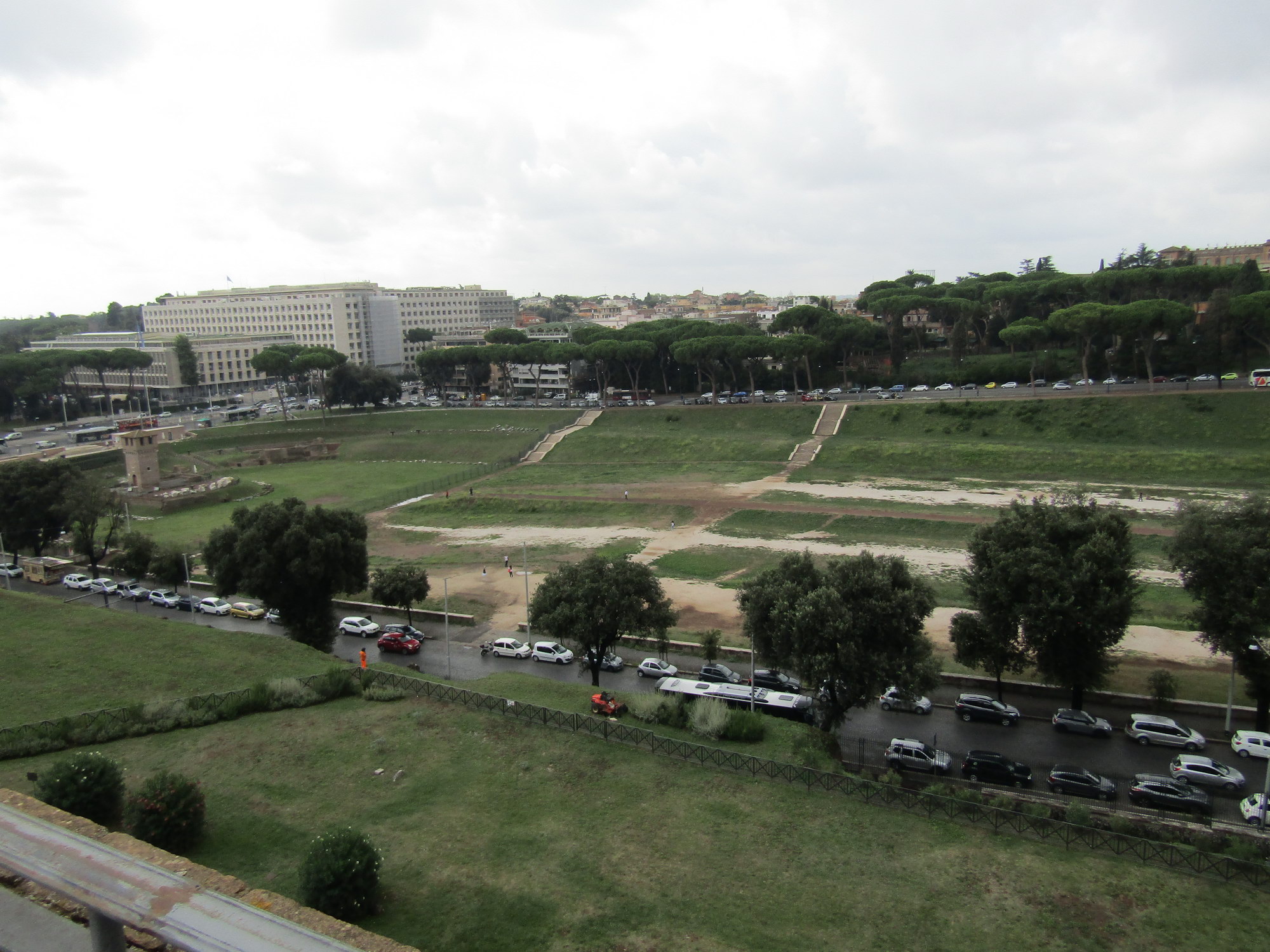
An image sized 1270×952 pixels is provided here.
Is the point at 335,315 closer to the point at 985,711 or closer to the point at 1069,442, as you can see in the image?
the point at 1069,442

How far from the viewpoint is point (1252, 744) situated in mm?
23312

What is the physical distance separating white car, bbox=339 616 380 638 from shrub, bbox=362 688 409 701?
14.4 m

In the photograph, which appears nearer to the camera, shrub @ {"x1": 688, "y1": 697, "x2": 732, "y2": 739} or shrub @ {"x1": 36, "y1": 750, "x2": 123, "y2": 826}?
shrub @ {"x1": 36, "y1": 750, "x2": 123, "y2": 826}

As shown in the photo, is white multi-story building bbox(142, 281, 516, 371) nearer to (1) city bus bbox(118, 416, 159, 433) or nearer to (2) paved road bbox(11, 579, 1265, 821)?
(1) city bus bbox(118, 416, 159, 433)

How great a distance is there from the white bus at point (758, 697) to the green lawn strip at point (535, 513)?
26.7 metres

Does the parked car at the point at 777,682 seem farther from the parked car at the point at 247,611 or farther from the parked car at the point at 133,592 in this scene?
the parked car at the point at 133,592

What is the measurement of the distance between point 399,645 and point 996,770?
23.5 meters

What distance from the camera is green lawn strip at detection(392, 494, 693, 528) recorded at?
56312 millimetres

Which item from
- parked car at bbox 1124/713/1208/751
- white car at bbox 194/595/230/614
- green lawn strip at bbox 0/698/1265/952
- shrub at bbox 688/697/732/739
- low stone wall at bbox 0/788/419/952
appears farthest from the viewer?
white car at bbox 194/595/230/614

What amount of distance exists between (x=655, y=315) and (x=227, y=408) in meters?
105

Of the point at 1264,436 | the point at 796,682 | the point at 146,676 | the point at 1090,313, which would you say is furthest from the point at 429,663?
the point at 1090,313

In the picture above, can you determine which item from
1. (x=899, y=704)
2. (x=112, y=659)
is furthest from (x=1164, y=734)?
(x=112, y=659)

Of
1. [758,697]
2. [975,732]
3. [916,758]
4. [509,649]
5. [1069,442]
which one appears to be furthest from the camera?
[1069,442]

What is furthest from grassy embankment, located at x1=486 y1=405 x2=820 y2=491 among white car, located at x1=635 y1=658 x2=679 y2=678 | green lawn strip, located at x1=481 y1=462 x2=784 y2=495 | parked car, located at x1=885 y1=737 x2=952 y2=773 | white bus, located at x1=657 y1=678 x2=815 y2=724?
parked car, located at x1=885 y1=737 x2=952 y2=773
